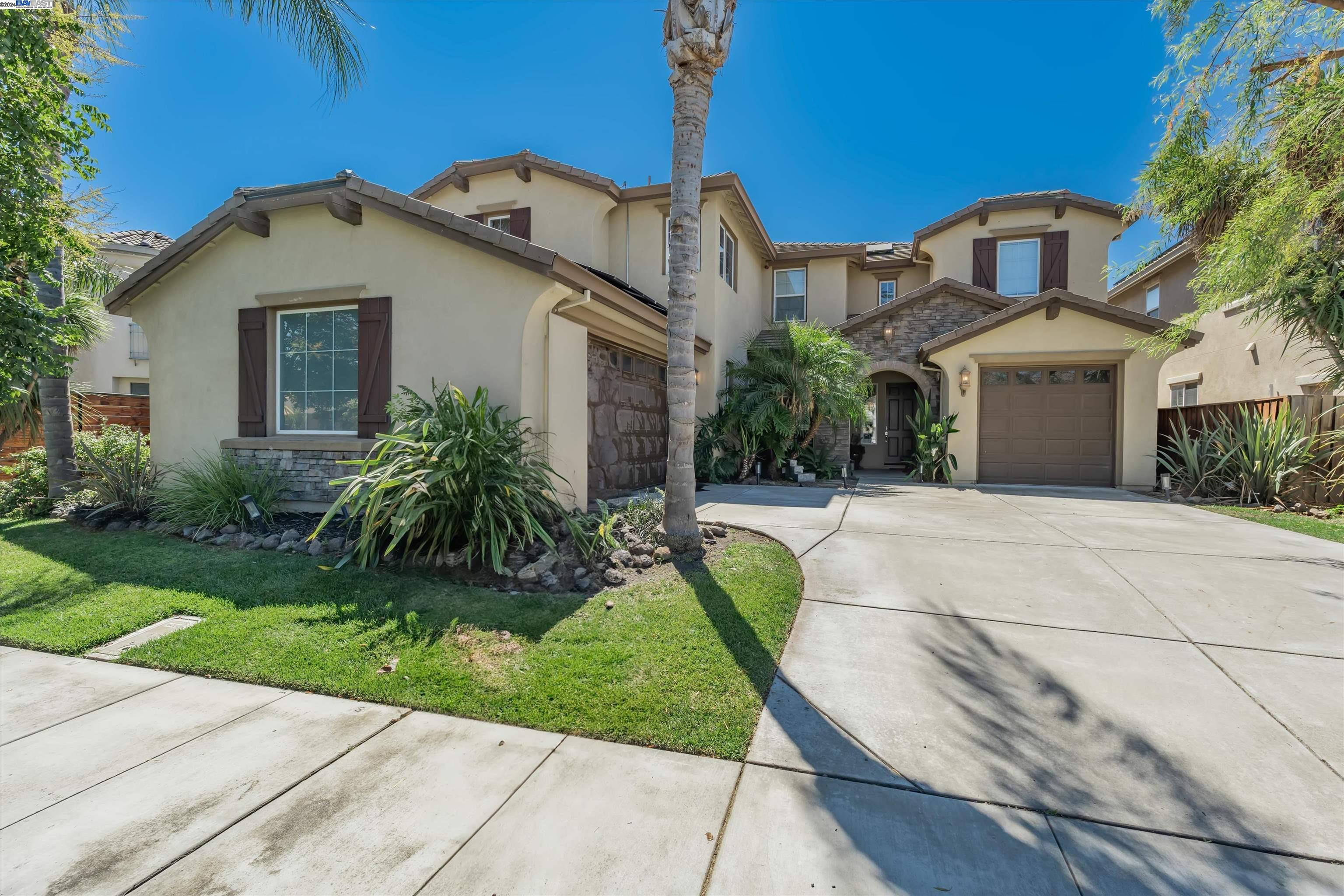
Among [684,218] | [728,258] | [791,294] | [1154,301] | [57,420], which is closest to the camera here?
[684,218]

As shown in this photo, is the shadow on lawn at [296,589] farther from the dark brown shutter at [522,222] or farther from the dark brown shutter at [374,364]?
the dark brown shutter at [522,222]

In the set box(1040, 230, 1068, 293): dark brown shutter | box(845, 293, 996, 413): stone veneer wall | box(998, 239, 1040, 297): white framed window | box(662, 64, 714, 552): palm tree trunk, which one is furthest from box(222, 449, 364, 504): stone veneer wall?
box(1040, 230, 1068, 293): dark brown shutter

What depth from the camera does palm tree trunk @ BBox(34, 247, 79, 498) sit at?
8320 mm

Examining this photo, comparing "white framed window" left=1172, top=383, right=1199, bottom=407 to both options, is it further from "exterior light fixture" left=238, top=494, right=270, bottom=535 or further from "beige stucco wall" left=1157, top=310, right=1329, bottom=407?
"exterior light fixture" left=238, top=494, right=270, bottom=535

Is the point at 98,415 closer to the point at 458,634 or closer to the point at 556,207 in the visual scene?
the point at 556,207

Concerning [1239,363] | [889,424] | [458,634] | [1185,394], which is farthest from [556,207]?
[1185,394]

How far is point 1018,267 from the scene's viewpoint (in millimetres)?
16172

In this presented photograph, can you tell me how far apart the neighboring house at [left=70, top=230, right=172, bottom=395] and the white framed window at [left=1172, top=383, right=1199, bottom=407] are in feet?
98.1

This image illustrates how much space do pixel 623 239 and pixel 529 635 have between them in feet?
34.1

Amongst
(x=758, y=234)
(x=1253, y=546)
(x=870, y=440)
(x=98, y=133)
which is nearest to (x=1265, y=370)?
(x=870, y=440)

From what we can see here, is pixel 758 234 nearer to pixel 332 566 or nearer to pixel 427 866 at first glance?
pixel 332 566

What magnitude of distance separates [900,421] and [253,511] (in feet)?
48.7

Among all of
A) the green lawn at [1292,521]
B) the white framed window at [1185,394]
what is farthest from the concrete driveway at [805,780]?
the white framed window at [1185,394]

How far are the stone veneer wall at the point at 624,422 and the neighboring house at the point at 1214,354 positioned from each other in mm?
10303
